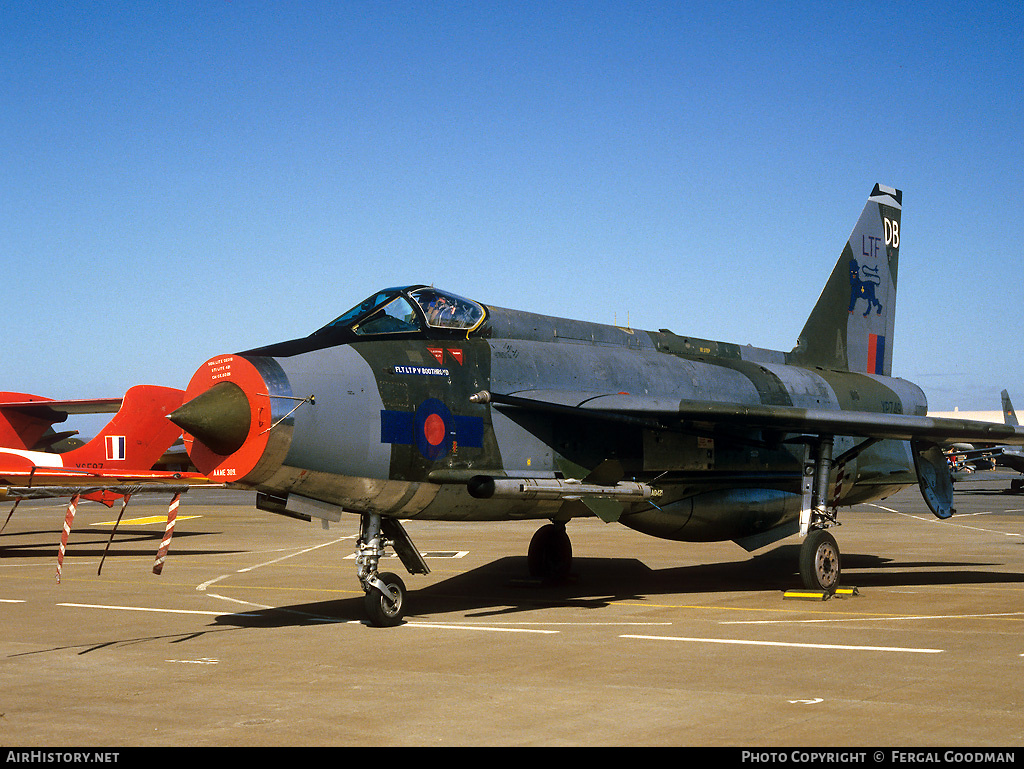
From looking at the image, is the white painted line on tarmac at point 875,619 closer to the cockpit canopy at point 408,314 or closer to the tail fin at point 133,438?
the cockpit canopy at point 408,314

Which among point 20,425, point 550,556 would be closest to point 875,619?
point 550,556

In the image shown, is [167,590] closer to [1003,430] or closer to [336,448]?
[336,448]

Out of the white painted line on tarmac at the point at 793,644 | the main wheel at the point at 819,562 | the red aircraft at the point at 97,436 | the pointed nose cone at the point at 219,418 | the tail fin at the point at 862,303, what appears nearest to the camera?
the white painted line on tarmac at the point at 793,644

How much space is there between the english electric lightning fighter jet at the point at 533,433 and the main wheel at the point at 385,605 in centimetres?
2

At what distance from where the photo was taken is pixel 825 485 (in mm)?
15500

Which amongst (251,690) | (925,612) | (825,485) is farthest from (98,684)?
(825,485)

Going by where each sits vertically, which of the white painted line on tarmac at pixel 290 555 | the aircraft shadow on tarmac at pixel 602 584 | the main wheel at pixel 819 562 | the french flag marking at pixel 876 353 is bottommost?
the white painted line on tarmac at pixel 290 555

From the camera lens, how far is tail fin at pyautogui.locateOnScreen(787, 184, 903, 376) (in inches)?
789

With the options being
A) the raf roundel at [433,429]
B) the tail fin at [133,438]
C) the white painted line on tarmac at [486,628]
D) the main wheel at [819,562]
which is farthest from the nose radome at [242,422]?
the tail fin at [133,438]

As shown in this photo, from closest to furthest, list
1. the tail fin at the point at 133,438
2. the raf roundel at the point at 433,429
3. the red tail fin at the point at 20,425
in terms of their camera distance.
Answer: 1. the raf roundel at the point at 433,429
2. the tail fin at the point at 133,438
3. the red tail fin at the point at 20,425

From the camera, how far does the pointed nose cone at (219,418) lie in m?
11.0

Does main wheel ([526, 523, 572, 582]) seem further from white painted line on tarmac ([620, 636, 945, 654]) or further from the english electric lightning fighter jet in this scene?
white painted line on tarmac ([620, 636, 945, 654])

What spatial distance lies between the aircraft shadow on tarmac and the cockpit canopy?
3707 mm

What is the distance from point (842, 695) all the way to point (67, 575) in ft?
51.9
